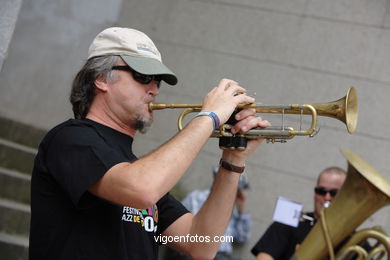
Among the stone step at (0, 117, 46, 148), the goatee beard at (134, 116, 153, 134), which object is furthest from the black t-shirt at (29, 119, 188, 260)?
the stone step at (0, 117, 46, 148)

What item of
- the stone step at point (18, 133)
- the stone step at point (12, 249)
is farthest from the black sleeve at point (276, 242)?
the stone step at point (18, 133)

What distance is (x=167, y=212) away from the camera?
2.59 meters

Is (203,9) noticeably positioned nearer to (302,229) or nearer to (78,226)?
(302,229)

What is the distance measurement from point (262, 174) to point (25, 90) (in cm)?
A: 269

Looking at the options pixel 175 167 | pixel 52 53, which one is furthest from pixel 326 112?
pixel 52 53

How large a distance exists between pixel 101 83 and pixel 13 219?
2.47 metres

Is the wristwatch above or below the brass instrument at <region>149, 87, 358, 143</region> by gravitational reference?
below

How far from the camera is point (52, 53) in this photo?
6113 millimetres

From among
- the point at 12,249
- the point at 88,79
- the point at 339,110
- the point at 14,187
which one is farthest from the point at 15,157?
the point at 339,110

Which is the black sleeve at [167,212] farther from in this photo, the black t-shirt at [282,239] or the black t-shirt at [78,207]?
the black t-shirt at [282,239]

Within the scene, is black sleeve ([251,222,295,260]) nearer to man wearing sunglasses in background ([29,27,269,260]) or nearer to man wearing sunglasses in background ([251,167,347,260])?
man wearing sunglasses in background ([251,167,347,260])

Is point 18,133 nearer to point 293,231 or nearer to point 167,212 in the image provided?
point 293,231

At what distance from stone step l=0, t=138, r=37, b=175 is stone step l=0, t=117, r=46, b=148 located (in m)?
0.24

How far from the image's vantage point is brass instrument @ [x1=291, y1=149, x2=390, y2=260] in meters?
3.54
